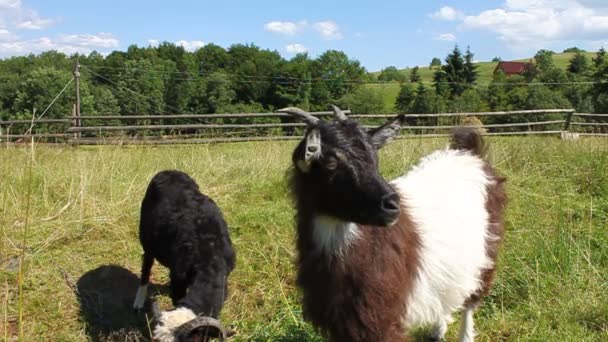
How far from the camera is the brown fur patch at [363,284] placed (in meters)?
2.95

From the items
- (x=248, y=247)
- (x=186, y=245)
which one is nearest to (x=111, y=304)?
(x=186, y=245)

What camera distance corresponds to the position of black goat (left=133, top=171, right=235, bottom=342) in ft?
13.8

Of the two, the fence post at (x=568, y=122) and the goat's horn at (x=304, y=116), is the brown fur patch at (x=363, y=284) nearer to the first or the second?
the goat's horn at (x=304, y=116)

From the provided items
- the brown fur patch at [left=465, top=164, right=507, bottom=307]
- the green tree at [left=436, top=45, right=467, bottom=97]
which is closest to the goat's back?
the brown fur patch at [left=465, top=164, right=507, bottom=307]

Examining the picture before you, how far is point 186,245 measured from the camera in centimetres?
468

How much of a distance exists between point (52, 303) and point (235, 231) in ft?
7.09

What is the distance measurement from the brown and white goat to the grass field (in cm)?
101

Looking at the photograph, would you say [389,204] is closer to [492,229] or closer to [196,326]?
[196,326]

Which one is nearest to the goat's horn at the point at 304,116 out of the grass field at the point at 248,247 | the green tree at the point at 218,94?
the grass field at the point at 248,247

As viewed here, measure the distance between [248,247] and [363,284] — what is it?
3.11 metres

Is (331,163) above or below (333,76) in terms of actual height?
below

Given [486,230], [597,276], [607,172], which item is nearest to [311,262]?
[486,230]

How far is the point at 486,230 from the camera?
401 cm

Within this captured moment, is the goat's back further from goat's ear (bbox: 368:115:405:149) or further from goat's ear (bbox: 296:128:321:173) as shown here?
goat's ear (bbox: 296:128:321:173)
